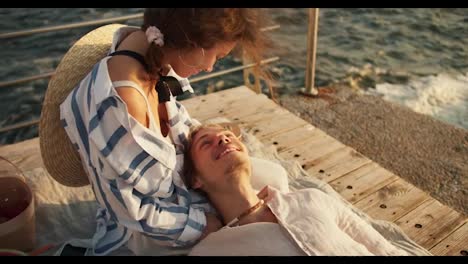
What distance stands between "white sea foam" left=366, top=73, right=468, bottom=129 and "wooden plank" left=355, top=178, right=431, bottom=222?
6.75 feet

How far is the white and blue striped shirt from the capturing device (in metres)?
1.46

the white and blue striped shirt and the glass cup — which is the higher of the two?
the white and blue striped shirt

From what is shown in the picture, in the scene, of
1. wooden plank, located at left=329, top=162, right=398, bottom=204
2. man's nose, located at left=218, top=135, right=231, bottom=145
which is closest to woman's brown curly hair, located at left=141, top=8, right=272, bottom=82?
man's nose, located at left=218, top=135, right=231, bottom=145

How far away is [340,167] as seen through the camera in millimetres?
2422

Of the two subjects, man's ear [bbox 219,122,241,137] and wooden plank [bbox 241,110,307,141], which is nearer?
man's ear [bbox 219,122,241,137]

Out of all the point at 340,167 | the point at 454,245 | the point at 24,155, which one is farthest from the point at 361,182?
the point at 24,155

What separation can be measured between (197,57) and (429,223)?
130cm

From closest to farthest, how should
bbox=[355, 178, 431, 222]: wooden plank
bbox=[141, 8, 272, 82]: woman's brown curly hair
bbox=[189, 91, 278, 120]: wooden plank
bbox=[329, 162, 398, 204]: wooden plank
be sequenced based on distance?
bbox=[141, 8, 272, 82]: woman's brown curly hair < bbox=[355, 178, 431, 222]: wooden plank < bbox=[329, 162, 398, 204]: wooden plank < bbox=[189, 91, 278, 120]: wooden plank

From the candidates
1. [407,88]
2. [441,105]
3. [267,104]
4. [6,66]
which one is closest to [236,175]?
[267,104]

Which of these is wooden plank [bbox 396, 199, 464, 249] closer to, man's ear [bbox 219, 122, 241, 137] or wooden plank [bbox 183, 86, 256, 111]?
man's ear [bbox 219, 122, 241, 137]

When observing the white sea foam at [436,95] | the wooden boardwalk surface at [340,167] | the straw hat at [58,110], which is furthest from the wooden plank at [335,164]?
the white sea foam at [436,95]

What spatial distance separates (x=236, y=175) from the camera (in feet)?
5.89

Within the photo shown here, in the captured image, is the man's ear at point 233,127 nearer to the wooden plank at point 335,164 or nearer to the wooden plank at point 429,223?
the wooden plank at point 335,164

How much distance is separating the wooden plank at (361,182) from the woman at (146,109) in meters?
0.80
